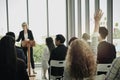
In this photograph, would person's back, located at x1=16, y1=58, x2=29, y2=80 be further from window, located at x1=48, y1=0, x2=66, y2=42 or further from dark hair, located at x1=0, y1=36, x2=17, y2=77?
window, located at x1=48, y1=0, x2=66, y2=42

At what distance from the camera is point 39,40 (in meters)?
11.1

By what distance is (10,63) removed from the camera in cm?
294

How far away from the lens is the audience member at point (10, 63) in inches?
113

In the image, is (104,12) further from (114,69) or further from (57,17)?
(57,17)

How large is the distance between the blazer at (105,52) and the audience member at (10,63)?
1.55 m

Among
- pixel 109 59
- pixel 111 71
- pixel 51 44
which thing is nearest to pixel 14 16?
Answer: pixel 51 44

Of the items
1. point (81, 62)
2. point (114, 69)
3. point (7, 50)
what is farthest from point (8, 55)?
point (114, 69)

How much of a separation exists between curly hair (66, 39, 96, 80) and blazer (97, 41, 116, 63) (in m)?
1.61

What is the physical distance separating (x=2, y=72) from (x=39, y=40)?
26.5ft

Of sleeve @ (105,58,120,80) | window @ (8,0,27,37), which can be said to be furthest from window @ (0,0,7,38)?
sleeve @ (105,58,120,80)

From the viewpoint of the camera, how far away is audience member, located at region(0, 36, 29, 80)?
113 inches

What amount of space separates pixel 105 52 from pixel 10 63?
5.85 ft

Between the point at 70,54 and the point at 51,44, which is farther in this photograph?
the point at 51,44

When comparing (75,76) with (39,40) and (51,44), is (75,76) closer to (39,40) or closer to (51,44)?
(51,44)
